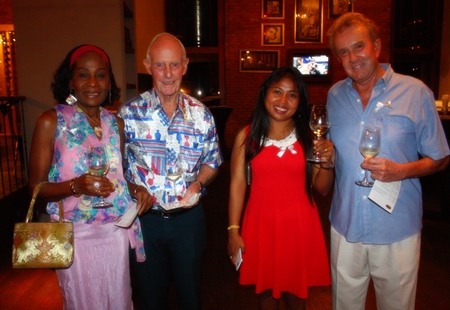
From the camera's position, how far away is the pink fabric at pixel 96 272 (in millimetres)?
1741

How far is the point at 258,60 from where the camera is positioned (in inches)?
395

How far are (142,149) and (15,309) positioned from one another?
1.98 m

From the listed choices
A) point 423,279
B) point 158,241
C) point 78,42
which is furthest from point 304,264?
point 78,42

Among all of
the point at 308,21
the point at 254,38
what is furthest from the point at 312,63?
the point at 254,38

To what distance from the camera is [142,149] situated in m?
1.93

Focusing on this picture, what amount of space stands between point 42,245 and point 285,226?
3.88 feet

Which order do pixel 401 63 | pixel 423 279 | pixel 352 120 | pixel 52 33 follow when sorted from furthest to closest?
pixel 401 63, pixel 52 33, pixel 423 279, pixel 352 120

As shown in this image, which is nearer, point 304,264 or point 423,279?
point 304,264

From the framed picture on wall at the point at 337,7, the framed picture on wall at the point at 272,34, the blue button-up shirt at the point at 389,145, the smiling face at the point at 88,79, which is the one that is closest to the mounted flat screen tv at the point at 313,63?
the framed picture on wall at the point at 272,34

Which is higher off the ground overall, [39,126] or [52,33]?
[52,33]

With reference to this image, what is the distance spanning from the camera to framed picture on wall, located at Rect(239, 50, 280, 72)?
32.8 ft

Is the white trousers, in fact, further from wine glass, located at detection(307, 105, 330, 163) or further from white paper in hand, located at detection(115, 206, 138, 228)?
white paper in hand, located at detection(115, 206, 138, 228)

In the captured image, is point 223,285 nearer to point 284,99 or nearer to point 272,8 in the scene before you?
point 284,99

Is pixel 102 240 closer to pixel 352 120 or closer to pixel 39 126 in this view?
pixel 39 126
